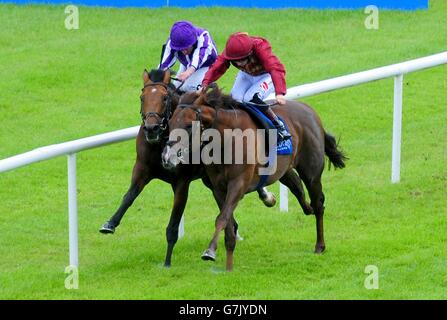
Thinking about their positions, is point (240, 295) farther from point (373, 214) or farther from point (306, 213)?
point (373, 214)

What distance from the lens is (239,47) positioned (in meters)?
9.15

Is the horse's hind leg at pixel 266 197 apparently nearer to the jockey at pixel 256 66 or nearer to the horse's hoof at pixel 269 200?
the horse's hoof at pixel 269 200

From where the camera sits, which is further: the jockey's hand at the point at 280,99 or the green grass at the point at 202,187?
the jockey's hand at the point at 280,99

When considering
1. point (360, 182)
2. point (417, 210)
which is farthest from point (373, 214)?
point (360, 182)

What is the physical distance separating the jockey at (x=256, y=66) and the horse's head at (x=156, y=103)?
27 cm

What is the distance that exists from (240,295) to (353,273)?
90cm

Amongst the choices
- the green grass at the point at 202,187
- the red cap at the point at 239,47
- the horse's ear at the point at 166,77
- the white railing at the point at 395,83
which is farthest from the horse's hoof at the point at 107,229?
the white railing at the point at 395,83

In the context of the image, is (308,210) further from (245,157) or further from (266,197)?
(245,157)

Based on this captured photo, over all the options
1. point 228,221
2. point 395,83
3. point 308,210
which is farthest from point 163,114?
point 395,83

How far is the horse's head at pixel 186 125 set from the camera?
27.8 feet

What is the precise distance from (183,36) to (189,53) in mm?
241

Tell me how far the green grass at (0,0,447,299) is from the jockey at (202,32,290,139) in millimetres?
1162

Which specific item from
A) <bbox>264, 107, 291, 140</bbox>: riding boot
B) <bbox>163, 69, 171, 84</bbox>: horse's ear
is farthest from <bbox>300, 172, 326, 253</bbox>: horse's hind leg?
<bbox>163, 69, 171, 84</bbox>: horse's ear

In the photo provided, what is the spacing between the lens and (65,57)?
53.0ft
